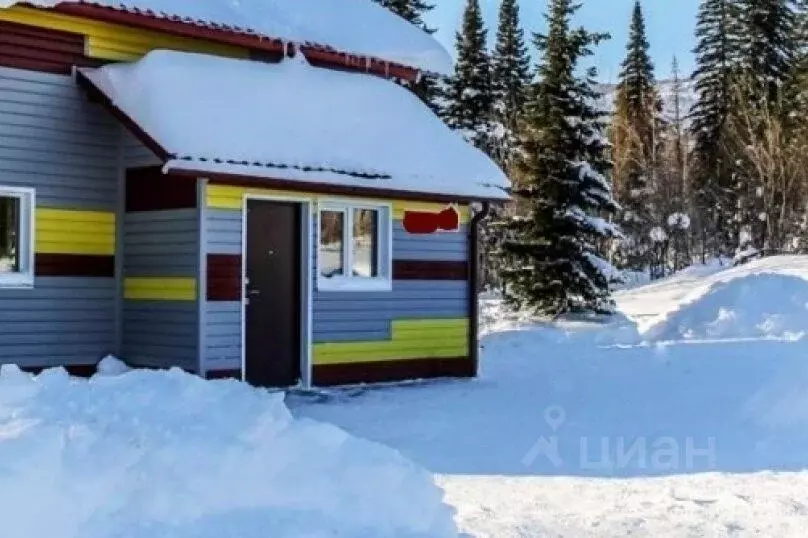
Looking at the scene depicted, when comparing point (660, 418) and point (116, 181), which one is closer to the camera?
point (660, 418)

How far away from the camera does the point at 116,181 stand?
1152 cm

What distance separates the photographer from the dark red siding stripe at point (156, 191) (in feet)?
36.1

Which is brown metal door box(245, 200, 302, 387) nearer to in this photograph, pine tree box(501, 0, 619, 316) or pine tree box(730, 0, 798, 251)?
pine tree box(501, 0, 619, 316)

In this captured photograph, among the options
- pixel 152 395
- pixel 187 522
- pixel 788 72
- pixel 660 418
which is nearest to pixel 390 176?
pixel 660 418

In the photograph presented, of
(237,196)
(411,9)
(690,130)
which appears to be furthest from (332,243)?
(690,130)

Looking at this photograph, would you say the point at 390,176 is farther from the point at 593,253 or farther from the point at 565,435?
the point at 593,253

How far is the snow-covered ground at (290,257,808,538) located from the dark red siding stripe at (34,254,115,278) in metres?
2.57

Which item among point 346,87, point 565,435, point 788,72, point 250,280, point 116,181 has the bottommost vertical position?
point 565,435

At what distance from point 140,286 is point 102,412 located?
17.5 ft

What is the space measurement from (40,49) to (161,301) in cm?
287

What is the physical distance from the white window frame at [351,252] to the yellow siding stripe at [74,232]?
231cm

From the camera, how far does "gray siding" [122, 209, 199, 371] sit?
10.9m

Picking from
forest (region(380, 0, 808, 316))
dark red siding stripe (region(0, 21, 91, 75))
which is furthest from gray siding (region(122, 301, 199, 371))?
forest (region(380, 0, 808, 316))

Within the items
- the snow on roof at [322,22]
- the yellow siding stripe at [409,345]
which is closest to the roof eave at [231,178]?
the snow on roof at [322,22]
